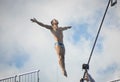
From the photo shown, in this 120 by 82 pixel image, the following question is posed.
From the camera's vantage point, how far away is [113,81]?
13445mm

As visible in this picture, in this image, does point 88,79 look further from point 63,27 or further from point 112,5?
point 63,27

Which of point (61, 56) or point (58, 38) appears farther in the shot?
point (58, 38)

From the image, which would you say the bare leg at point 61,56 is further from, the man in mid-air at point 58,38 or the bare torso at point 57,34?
the bare torso at point 57,34

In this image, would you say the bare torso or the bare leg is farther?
the bare torso

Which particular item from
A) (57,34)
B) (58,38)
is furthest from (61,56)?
(57,34)

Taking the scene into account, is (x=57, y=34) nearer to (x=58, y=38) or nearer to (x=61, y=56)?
(x=58, y=38)

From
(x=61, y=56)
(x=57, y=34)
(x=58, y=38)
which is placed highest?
(x=57, y=34)

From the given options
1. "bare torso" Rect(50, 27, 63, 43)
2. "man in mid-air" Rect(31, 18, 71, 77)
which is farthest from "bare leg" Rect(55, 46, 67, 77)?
"bare torso" Rect(50, 27, 63, 43)

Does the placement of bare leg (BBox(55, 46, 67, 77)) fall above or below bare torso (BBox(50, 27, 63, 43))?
below

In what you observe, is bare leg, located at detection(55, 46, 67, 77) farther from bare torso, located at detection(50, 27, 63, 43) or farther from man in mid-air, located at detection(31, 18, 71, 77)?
bare torso, located at detection(50, 27, 63, 43)

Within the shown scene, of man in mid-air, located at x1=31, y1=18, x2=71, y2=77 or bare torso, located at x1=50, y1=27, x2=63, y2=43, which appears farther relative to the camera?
bare torso, located at x1=50, y1=27, x2=63, y2=43

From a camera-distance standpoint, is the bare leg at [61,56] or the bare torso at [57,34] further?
the bare torso at [57,34]

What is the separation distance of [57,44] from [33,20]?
1.49 m

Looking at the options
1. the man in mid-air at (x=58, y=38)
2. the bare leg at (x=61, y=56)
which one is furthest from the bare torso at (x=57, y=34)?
the bare leg at (x=61, y=56)
